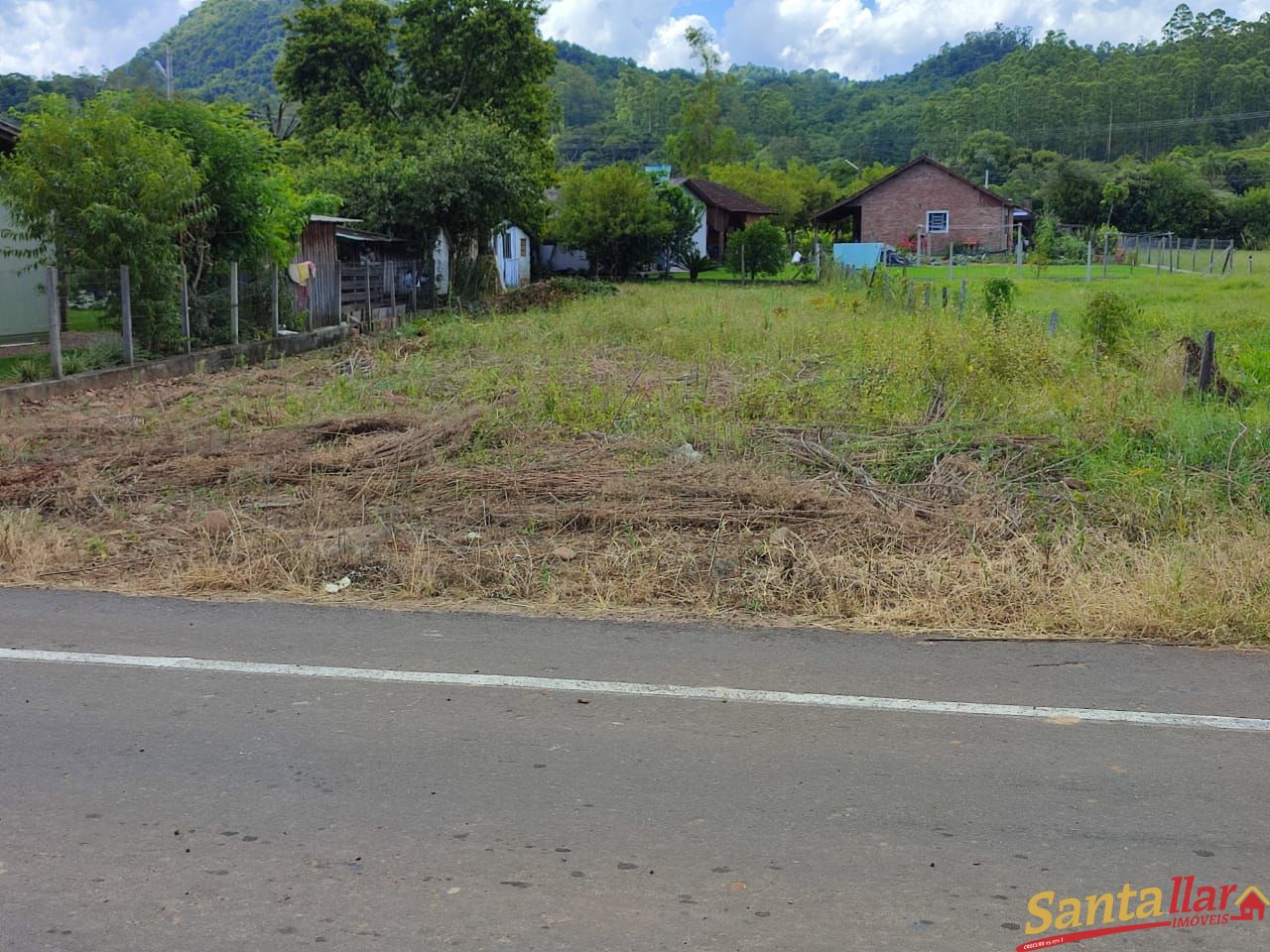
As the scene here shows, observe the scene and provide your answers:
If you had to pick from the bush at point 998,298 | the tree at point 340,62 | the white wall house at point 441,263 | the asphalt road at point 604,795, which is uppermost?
the tree at point 340,62

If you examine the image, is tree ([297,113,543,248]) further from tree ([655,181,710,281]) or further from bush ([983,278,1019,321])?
bush ([983,278,1019,321])

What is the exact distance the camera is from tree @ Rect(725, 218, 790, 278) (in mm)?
46344

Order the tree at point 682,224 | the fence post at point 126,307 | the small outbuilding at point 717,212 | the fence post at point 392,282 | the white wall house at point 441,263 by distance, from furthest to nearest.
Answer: the small outbuilding at point 717,212, the tree at point 682,224, the white wall house at point 441,263, the fence post at point 392,282, the fence post at point 126,307

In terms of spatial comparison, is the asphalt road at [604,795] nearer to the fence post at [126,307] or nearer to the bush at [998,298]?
the fence post at [126,307]

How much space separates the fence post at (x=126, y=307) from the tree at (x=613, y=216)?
3061 cm

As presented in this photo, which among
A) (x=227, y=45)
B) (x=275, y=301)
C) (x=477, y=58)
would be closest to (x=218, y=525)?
(x=275, y=301)

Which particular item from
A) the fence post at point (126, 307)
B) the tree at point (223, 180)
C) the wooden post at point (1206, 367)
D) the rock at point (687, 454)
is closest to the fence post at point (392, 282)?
the tree at point (223, 180)

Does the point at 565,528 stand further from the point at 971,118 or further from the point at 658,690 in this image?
the point at 971,118

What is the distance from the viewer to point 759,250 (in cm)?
4650

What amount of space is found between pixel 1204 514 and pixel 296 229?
1732 cm

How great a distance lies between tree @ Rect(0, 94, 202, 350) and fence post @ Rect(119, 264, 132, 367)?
19cm
